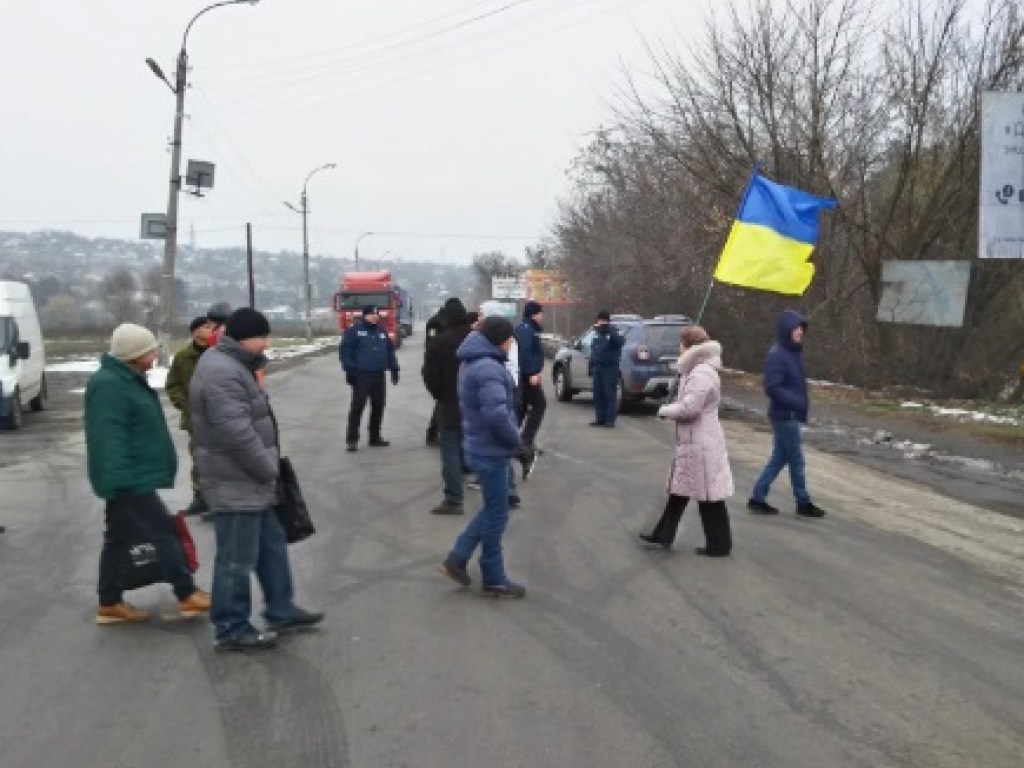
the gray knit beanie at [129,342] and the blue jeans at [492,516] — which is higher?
the gray knit beanie at [129,342]

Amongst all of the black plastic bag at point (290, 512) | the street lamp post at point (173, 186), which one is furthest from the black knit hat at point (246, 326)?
the street lamp post at point (173, 186)

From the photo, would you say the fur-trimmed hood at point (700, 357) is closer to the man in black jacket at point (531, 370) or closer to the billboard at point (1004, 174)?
the man in black jacket at point (531, 370)

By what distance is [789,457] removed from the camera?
8500 millimetres

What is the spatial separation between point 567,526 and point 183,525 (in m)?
3.27

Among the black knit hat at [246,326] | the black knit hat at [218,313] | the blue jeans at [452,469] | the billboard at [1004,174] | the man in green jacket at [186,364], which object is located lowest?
the blue jeans at [452,469]

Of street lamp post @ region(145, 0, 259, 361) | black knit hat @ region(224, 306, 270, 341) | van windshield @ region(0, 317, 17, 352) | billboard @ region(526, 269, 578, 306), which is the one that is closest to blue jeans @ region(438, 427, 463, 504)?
black knit hat @ region(224, 306, 270, 341)

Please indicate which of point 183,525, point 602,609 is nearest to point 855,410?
point 602,609

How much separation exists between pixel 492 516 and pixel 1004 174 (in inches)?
415

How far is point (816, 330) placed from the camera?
2291 centimetres

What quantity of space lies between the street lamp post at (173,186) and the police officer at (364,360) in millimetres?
13681

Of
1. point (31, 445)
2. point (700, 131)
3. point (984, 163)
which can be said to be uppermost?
point (700, 131)

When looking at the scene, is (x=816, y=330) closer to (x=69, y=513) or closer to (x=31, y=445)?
(x=31, y=445)

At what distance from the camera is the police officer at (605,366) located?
14.9 meters

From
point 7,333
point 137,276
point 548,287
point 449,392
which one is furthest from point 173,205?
point 137,276
